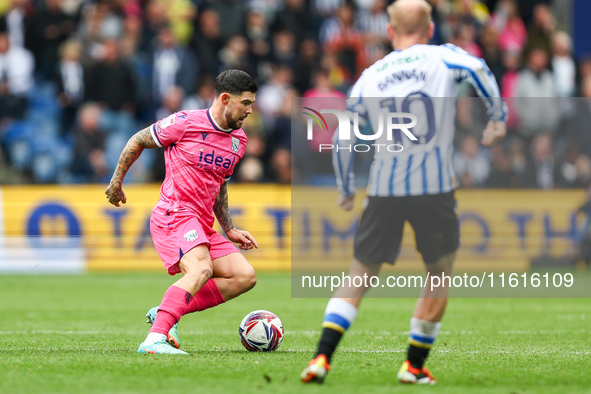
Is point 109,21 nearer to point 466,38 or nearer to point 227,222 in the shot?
point 466,38

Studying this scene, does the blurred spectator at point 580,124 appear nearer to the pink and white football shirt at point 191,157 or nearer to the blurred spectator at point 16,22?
the blurred spectator at point 16,22

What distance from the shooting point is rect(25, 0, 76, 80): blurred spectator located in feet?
55.3

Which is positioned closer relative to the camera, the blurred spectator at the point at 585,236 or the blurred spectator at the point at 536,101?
the blurred spectator at the point at 585,236

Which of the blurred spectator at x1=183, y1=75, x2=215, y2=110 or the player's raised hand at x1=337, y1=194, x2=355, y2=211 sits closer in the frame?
the player's raised hand at x1=337, y1=194, x2=355, y2=211

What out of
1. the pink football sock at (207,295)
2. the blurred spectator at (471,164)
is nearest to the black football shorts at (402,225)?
the pink football sock at (207,295)

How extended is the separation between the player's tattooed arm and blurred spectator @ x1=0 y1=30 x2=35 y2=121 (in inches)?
408

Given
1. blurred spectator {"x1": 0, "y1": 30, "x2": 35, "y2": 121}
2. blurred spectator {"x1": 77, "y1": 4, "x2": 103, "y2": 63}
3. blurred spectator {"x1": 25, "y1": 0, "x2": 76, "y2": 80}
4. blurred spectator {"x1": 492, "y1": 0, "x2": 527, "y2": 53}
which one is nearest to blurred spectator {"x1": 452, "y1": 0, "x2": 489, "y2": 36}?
blurred spectator {"x1": 492, "y1": 0, "x2": 527, "y2": 53}

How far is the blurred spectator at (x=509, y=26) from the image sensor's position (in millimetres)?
18688

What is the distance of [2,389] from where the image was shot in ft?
15.8

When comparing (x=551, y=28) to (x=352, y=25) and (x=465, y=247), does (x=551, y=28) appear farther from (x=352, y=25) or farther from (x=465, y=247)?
(x=465, y=247)

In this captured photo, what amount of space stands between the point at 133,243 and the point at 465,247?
6.06m

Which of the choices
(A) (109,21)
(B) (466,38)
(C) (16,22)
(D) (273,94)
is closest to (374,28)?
(B) (466,38)

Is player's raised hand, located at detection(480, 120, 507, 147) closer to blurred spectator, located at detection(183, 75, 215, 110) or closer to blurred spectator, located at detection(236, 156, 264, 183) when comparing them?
blurred spectator, located at detection(236, 156, 264, 183)

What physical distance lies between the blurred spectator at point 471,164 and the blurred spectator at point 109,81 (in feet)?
21.0
